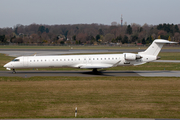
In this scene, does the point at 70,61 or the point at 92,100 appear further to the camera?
the point at 70,61

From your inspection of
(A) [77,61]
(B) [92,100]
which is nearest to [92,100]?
(B) [92,100]

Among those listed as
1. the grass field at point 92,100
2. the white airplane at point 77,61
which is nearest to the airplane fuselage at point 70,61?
the white airplane at point 77,61

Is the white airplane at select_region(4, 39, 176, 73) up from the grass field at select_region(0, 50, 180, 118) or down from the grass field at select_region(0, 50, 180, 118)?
up

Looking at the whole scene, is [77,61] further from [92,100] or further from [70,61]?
[92,100]

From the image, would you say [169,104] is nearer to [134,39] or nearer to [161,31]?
[134,39]

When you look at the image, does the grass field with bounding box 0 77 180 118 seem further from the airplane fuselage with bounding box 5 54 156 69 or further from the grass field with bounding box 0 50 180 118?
the airplane fuselage with bounding box 5 54 156 69

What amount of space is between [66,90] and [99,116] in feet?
21.8

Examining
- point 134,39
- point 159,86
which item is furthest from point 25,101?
point 134,39

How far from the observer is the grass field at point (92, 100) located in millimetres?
11664

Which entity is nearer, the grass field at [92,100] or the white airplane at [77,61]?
the grass field at [92,100]

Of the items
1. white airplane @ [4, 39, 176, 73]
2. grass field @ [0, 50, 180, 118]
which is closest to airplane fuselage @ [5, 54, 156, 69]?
white airplane @ [4, 39, 176, 73]

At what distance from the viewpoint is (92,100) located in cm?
1436

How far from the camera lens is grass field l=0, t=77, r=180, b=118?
11664mm

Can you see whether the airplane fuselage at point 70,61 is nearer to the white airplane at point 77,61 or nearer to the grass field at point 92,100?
the white airplane at point 77,61
